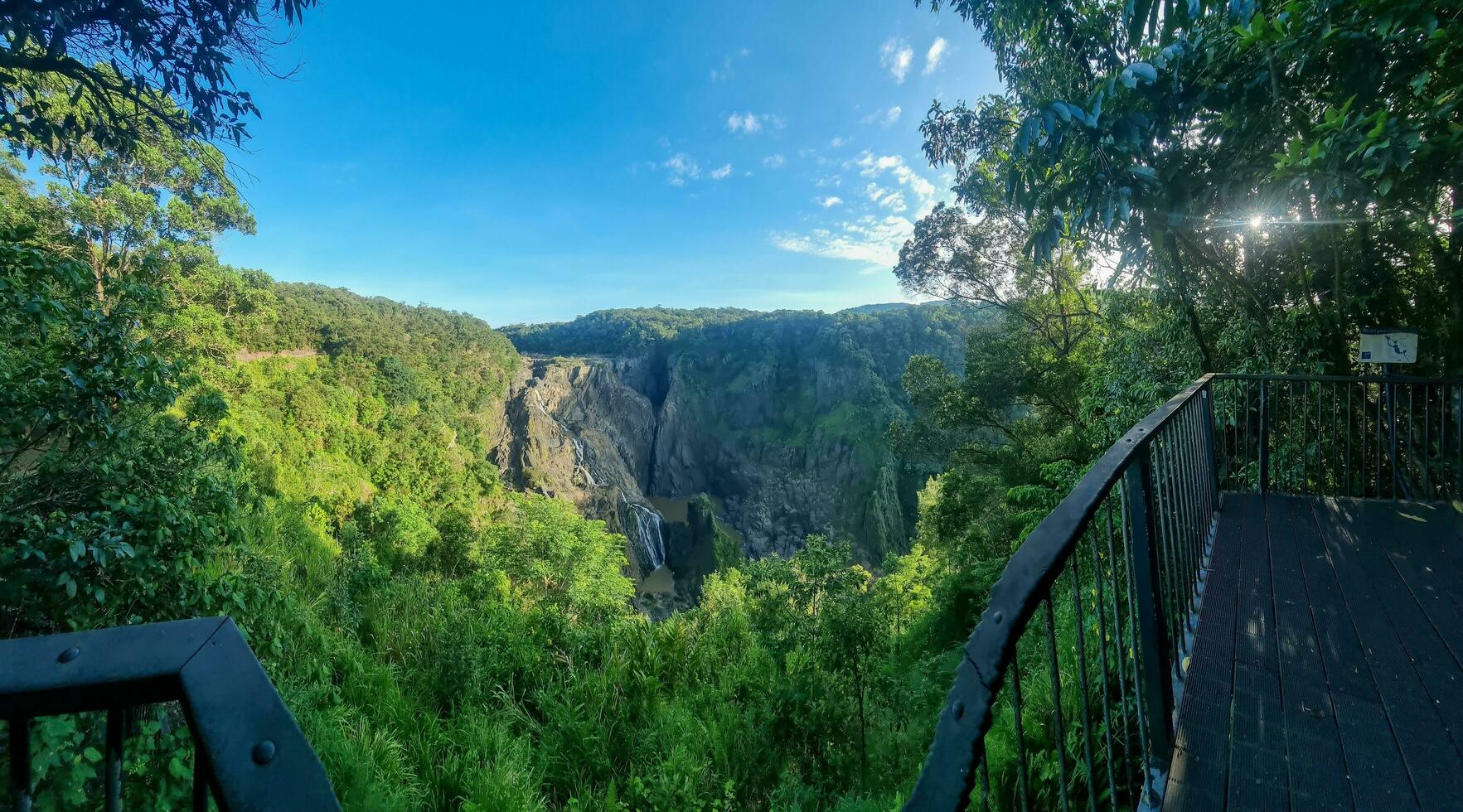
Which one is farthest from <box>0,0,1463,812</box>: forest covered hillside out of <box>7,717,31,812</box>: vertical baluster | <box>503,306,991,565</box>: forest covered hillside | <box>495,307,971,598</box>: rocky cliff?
<box>503,306,991,565</box>: forest covered hillside

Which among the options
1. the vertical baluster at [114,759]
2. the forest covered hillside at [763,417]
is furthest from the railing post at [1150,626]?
the forest covered hillside at [763,417]

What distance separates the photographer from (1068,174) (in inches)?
147

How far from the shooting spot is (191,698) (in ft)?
1.59

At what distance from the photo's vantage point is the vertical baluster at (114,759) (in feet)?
1.68

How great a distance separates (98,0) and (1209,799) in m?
5.58

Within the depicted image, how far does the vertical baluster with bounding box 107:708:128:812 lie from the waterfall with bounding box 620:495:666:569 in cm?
3969

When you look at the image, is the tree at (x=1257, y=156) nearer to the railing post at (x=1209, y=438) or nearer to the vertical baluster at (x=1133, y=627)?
the railing post at (x=1209, y=438)

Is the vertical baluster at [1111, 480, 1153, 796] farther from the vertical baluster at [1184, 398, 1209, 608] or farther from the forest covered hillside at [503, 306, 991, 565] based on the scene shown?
the forest covered hillside at [503, 306, 991, 565]

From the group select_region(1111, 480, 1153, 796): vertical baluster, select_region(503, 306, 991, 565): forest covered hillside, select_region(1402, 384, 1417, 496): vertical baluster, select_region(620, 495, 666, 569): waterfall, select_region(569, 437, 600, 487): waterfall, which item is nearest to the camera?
select_region(1111, 480, 1153, 796): vertical baluster

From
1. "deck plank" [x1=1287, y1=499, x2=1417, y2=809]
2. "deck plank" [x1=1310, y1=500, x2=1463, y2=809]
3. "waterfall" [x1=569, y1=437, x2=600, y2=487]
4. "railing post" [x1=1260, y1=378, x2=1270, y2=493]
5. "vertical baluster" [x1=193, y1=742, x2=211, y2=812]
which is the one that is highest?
"vertical baluster" [x1=193, y1=742, x2=211, y2=812]

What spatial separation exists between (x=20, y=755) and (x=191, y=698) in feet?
0.65

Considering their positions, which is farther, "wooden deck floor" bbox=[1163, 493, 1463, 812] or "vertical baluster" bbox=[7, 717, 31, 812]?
"wooden deck floor" bbox=[1163, 493, 1463, 812]

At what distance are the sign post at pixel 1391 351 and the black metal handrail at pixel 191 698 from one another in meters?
5.48

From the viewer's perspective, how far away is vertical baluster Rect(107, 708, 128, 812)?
20.2 inches
